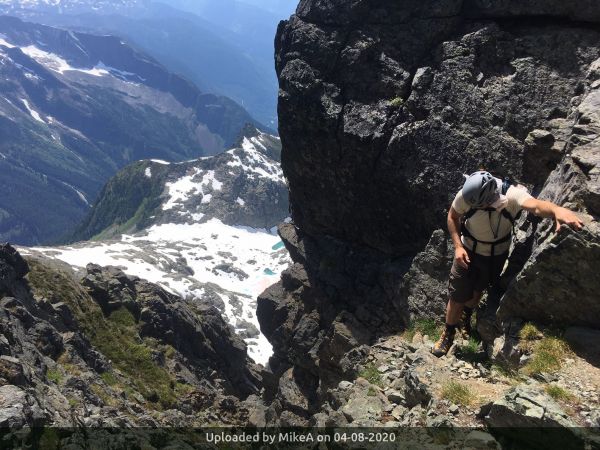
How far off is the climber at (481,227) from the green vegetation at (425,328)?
20.2 feet

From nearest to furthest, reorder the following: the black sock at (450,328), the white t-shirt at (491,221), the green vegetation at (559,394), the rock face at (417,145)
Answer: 1. the green vegetation at (559,394)
2. the white t-shirt at (491,221)
3. the rock face at (417,145)
4. the black sock at (450,328)

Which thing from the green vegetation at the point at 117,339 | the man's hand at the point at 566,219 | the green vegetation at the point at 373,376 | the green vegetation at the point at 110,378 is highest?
the man's hand at the point at 566,219

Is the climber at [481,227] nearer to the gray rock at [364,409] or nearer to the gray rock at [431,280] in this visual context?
the gray rock at [364,409]

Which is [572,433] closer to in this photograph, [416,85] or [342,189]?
[416,85]

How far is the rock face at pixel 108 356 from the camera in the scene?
826 inches

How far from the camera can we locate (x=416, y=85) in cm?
2834

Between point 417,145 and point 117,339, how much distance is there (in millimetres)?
42421

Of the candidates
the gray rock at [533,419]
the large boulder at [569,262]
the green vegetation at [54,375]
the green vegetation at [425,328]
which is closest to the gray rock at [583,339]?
the large boulder at [569,262]

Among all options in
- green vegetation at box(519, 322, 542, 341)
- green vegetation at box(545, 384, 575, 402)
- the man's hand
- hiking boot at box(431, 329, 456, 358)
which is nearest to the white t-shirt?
the man's hand

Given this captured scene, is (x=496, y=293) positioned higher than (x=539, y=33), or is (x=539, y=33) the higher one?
(x=539, y=33)

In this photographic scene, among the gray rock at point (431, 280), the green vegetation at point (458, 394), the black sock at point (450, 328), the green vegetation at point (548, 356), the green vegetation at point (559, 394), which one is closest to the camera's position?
the green vegetation at point (559, 394)

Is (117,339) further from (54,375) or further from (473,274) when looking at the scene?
(473,274)

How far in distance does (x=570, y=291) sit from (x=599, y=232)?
196cm

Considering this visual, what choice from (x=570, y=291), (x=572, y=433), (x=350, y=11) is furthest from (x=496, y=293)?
(x=350, y=11)
